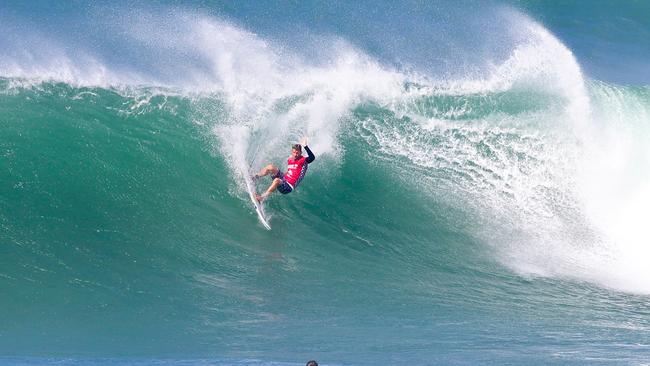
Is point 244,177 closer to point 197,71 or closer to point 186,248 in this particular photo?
point 186,248

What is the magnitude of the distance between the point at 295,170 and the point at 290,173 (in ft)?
0.29

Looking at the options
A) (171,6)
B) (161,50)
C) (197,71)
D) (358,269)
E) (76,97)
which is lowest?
(358,269)

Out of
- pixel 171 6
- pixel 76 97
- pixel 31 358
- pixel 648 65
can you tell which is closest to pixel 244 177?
pixel 76 97

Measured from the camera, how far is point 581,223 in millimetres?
12367

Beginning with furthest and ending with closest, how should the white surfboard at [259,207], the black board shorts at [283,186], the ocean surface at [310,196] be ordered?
the black board shorts at [283,186] → the white surfboard at [259,207] → the ocean surface at [310,196]

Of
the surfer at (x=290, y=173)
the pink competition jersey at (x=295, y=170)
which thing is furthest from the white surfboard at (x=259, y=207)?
the pink competition jersey at (x=295, y=170)

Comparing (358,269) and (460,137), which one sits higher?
(460,137)

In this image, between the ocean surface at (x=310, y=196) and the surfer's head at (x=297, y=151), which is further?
the surfer's head at (x=297, y=151)

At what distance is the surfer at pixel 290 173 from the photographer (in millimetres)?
10750

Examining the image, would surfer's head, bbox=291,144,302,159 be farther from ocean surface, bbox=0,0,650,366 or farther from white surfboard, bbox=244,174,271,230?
ocean surface, bbox=0,0,650,366

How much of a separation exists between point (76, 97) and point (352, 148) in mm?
4316

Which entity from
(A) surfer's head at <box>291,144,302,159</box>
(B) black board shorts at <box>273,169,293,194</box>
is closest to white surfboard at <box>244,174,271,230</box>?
(B) black board shorts at <box>273,169,293,194</box>

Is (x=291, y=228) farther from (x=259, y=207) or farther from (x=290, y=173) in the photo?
(x=290, y=173)

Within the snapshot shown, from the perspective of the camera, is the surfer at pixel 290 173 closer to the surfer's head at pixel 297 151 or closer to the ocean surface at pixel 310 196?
the surfer's head at pixel 297 151
